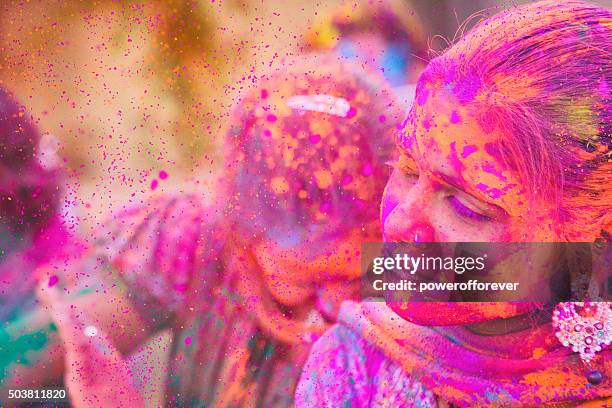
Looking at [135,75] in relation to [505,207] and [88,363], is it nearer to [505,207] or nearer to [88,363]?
[88,363]

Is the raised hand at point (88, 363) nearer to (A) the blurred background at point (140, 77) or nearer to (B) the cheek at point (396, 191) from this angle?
(A) the blurred background at point (140, 77)

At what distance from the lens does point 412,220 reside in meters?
1.10

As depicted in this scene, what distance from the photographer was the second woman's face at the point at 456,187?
1.03 metres

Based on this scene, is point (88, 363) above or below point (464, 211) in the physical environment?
below

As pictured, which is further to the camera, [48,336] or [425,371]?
[48,336]

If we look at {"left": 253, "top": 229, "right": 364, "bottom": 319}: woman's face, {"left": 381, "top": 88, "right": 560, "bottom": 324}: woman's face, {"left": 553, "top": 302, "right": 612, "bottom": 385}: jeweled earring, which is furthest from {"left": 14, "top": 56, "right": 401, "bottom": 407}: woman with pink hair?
{"left": 553, "top": 302, "right": 612, "bottom": 385}: jeweled earring

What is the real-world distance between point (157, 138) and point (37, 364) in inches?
22.0

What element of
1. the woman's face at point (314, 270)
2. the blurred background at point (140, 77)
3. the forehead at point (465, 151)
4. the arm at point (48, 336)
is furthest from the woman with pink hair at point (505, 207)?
the arm at point (48, 336)

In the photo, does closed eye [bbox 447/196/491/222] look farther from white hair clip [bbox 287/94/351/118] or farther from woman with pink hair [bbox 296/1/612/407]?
white hair clip [bbox 287/94/351/118]

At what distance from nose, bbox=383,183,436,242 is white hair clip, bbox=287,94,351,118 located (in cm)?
30

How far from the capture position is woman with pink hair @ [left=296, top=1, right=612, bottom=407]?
98 centimetres

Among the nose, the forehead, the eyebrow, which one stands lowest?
the nose

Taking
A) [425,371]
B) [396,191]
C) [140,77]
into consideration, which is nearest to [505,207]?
[396,191]

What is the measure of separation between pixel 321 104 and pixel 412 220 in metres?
0.36
